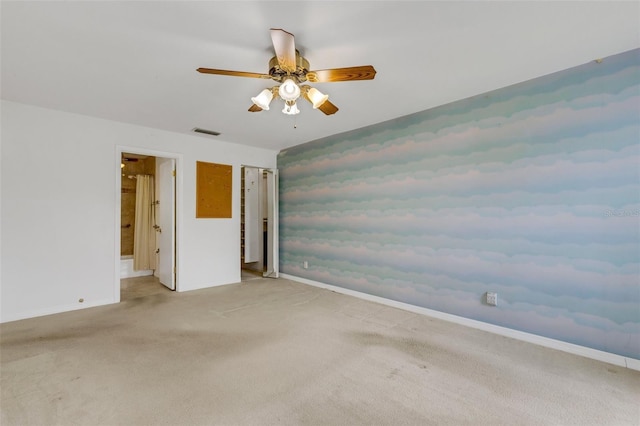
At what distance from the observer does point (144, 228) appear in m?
5.59

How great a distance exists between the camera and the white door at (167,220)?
4.57 m

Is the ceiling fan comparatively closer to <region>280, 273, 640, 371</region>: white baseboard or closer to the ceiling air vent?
the ceiling air vent

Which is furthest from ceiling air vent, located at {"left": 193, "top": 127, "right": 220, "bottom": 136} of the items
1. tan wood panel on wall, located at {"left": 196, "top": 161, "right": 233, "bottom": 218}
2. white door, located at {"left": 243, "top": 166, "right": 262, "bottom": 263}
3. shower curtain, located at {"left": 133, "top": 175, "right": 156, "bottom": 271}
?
shower curtain, located at {"left": 133, "top": 175, "right": 156, "bottom": 271}

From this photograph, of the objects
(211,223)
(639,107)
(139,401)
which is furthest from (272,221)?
(639,107)

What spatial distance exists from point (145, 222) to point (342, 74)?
5.17 meters

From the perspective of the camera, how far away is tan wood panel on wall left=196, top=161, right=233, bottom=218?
4734 millimetres

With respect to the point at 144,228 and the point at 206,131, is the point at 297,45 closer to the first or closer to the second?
the point at 206,131

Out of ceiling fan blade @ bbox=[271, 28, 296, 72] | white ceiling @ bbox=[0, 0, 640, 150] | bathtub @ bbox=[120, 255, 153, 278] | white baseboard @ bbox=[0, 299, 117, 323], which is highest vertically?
white ceiling @ bbox=[0, 0, 640, 150]

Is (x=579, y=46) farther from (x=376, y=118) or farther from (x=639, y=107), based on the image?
(x=376, y=118)

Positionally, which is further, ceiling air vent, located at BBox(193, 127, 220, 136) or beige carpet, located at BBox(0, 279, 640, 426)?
ceiling air vent, located at BBox(193, 127, 220, 136)

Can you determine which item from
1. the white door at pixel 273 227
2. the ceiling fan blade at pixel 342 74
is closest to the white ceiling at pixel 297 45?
the ceiling fan blade at pixel 342 74

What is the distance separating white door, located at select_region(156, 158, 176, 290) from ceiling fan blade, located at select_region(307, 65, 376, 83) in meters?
3.35

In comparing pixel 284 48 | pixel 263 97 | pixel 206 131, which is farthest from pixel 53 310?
pixel 284 48

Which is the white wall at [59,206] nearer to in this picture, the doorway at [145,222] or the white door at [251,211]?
the doorway at [145,222]
